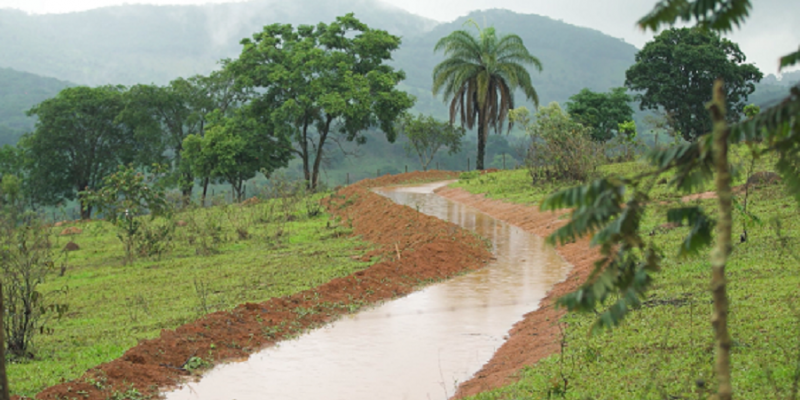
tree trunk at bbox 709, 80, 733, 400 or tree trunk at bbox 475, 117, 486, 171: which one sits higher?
tree trunk at bbox 475, 117, 486, 171

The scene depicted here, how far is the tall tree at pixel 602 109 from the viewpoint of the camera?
4431 cm

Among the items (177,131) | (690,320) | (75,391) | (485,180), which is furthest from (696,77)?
(75,391)

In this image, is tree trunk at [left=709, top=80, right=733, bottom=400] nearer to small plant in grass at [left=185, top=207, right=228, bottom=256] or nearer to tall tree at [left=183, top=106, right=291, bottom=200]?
small plant in grass at [left=185, top=207, right=228, bottom=256]

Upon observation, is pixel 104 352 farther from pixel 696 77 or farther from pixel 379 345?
pixel 696 77

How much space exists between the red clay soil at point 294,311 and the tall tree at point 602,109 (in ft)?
93.8

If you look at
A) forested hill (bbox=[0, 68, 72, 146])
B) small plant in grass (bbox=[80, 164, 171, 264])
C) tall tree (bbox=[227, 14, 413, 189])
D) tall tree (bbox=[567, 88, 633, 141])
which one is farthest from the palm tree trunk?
forested hill (bbox=[0, 68, 72, 146])

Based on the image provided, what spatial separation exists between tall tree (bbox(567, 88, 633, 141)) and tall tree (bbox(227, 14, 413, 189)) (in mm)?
12347

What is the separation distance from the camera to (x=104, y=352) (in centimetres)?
797

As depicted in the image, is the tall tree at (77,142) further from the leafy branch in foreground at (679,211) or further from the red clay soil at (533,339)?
the leafy branch in foreground at (679,211)

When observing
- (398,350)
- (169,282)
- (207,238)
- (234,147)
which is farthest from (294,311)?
(234,147)

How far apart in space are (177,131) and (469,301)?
40.0m

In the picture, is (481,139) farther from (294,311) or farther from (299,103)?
(294,311)

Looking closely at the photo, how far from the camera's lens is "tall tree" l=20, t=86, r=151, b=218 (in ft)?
141

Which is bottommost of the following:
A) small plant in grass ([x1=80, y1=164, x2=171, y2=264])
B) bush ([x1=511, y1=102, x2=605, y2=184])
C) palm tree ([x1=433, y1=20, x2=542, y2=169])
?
small plant in grass ([x1=80, y1=164, x2=171, y2=264])
